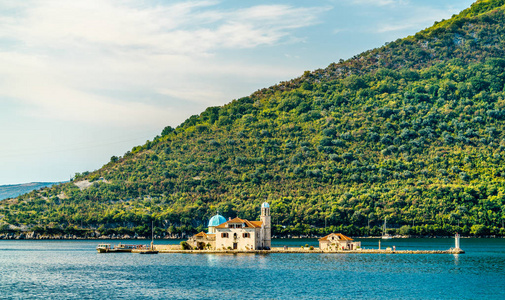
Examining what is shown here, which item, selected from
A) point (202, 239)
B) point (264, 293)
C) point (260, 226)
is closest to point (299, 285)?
point (264, 293)

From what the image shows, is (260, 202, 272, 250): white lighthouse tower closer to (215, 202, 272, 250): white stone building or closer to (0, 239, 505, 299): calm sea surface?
(215, 202, 272, 250): white stone building

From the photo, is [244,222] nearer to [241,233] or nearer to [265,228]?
[241,233]

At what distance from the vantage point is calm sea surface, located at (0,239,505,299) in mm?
87875

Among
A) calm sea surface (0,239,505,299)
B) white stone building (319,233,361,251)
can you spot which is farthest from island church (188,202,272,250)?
white stone building (319,233,361,251)

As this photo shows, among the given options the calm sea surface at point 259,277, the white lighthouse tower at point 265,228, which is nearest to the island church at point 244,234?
the white lighthouse tower at point 265,228

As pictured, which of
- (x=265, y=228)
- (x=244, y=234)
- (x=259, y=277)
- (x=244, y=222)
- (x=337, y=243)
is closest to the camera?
(x=259, y=277)

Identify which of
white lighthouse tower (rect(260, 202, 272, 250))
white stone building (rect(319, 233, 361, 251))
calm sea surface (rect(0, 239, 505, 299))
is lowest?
calm sea surface (rect(0, 239, 505, 299))

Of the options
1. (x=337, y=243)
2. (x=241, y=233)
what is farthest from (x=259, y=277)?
(x=337, y=243)

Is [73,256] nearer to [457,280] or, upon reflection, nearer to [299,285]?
[299,285]

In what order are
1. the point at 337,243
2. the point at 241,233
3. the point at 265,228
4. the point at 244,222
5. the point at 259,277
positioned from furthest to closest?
the point at 337,243, the point at 265,228, the point at 241,233, the point at 244,222, the point at 259,277

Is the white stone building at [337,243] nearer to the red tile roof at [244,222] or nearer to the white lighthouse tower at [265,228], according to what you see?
the white lighthouse tower at [265,228]

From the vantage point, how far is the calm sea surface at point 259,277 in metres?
87.9

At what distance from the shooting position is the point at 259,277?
10312 cm

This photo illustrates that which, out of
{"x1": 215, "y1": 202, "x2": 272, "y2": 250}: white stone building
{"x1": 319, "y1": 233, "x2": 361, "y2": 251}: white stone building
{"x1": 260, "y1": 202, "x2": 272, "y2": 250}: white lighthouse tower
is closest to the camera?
{"x1": 215, "y1": 202, "x2": 272, "y2": 250}: white stone building
